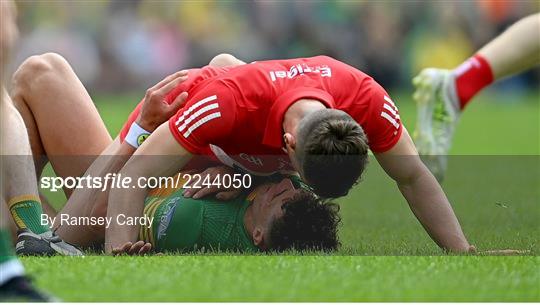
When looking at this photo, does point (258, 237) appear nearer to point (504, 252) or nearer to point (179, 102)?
point (179, 102)

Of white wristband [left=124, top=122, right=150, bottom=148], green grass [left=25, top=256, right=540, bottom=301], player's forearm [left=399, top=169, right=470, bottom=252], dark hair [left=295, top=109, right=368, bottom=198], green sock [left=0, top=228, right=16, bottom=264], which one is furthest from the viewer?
white wristband [left=124, top=122, right=150, bottom=148]

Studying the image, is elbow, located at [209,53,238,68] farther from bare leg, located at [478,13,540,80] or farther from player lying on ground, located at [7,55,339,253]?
bare leg, located at [478,13,540,80]

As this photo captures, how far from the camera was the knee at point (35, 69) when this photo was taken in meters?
6.96

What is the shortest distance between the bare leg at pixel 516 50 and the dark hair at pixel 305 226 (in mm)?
2836

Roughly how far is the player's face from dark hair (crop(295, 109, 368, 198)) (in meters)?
0.48

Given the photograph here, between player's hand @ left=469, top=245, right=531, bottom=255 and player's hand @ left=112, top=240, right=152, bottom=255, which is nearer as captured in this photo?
player's hand @ left=112, top=240, right=152, bottom=255

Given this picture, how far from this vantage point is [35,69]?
697cm

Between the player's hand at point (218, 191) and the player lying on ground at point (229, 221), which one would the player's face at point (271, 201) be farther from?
the player's hand at point (218, 191)

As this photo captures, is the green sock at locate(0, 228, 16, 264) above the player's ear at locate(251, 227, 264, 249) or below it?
above

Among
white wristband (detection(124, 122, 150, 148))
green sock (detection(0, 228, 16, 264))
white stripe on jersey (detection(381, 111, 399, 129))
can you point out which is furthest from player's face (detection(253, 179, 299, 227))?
green sock (detection(0, 228, 16, 264))

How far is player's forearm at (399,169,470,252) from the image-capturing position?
6.35 meters

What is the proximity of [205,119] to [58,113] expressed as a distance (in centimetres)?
144

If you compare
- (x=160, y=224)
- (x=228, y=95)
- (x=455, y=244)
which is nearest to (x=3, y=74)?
(x=228, y=95)

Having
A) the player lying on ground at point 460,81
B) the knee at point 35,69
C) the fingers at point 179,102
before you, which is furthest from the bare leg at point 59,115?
the player lying on ground at point 460,81
